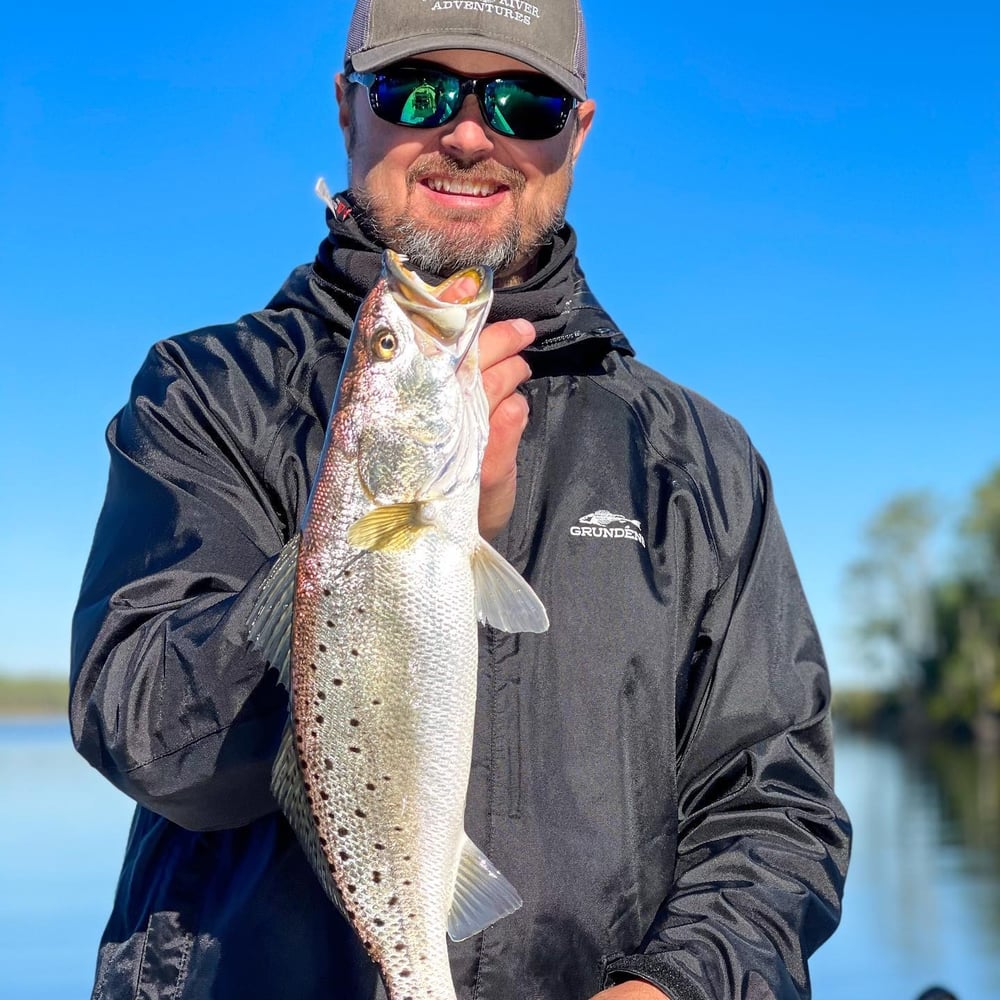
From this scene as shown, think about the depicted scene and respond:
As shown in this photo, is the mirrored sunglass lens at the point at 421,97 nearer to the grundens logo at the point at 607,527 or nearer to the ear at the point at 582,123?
the ear at the point at 582,123

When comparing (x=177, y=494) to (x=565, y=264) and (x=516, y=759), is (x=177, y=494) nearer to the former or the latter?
(x=516, y=759)

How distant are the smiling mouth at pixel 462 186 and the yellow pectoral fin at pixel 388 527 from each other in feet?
4.63

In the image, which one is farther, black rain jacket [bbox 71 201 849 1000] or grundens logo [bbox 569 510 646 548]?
grundens logo [bbox 569 510 646 548]

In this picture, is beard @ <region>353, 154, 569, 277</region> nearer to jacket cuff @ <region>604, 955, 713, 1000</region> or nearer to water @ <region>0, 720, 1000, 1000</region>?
jacket cuff @ <region>604, 955, 713, 1000</region>

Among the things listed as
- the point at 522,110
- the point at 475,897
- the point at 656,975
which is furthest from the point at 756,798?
the point at 522,110

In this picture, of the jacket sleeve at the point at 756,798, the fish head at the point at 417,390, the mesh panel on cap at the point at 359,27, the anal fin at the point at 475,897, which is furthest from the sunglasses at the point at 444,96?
the anal fin at the point at 475,897

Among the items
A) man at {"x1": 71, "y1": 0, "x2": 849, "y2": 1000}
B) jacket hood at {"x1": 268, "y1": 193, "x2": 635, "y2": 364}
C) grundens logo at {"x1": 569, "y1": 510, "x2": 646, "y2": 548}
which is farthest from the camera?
jacket hood at {"x1": 268, "y1": 193, "x2": 635, "y2": 364}

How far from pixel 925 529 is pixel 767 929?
7087cm

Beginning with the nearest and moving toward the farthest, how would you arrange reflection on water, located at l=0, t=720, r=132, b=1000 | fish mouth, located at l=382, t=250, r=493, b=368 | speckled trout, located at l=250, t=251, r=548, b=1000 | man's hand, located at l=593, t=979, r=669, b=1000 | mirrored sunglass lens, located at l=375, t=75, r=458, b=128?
speckled trout, located at l=250, t=251, r=548, b=1000 → fish mouth, located at l=382, t=250, r=493, b=368 → man's hand, located at l=593, t=979, r=669, b=1000 → mirrored sunglass lens, located at l=375, t=75, r=458, b=128 → reflection on water, located at l=0, t=720, r=132, b=1000

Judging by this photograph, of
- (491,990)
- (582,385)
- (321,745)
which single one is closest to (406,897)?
(321,745)

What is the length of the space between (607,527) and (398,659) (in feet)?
3.41

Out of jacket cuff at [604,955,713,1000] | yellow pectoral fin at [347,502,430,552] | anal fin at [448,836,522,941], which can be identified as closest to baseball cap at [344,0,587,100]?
yellow pectoral fin at [347,502,430,552]

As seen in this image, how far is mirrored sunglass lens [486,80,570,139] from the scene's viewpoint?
3.60 metres

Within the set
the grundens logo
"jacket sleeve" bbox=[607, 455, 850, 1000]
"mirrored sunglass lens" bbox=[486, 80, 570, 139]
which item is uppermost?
"mirrored sunglass lens" bbox=[486, 80, 570, 139]
